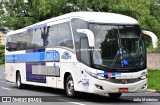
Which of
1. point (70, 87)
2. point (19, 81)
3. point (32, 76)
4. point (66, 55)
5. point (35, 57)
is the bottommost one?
point (19, 81)

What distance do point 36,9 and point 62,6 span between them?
3094mm

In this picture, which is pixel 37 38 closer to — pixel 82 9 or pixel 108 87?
pixel 108 87

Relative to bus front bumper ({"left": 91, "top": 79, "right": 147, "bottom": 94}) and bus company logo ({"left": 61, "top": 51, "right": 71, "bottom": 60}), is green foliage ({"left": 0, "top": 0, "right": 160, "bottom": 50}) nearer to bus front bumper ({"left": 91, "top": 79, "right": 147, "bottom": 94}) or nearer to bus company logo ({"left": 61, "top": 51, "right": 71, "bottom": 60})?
bus company logo ({"left": 61, "top": 51, "right": 71, "bottom": 60})

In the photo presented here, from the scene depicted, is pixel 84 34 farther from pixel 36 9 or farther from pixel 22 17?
pixel 22 17

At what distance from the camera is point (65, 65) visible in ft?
58.0

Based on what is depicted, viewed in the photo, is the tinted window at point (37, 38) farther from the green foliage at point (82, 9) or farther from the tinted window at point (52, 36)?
the green foliage at point (82, 9)

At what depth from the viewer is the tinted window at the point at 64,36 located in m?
17.2

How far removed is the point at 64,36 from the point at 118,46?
290 centimetres

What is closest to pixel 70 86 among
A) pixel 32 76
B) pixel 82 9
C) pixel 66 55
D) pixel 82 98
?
pixel 82 98

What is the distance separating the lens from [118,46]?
51.5 ft

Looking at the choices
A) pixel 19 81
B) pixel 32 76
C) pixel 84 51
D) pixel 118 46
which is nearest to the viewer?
pixel 118 46

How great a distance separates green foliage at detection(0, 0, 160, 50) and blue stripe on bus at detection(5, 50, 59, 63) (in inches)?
249

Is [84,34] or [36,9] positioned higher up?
[36,9]

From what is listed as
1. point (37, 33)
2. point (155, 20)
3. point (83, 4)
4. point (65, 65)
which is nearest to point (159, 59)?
point (155, 20)
